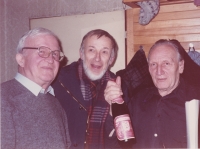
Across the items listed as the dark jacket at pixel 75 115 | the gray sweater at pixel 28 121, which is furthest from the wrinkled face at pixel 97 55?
the gray sweater at pixel 28 121

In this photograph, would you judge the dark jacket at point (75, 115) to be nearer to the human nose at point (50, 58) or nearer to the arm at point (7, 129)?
the human nose at point (50, 58)

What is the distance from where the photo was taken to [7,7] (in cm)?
244

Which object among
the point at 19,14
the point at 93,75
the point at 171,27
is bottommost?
the point at 93,75

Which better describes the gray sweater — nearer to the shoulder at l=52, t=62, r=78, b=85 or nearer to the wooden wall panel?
the shoulder at l=52, t=62, r=78, b=85

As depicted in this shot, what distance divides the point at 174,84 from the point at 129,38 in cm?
86

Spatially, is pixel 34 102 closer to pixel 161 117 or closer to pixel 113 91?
pixel 113 91

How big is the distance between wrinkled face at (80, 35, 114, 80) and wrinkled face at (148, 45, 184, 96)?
24 centimetres

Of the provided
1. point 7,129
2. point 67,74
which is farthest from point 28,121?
point 67,74

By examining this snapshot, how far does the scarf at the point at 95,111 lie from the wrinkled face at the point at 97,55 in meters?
0.06

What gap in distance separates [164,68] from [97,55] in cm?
36

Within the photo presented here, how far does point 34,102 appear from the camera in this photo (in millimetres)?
912

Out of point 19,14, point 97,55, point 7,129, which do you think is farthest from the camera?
point 19,14

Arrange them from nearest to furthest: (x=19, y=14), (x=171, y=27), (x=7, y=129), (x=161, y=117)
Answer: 1. (x=7, y=129)
2. (x=161, y=117)
3. (x=171, y=27)
4. (x=19, y=14)

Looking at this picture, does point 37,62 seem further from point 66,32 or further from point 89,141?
point 66,32
